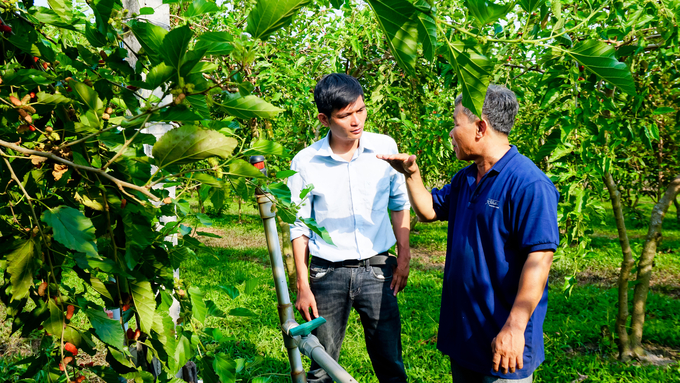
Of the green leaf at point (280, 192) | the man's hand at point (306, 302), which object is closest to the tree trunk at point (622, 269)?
the man's hand at point (306, 302)

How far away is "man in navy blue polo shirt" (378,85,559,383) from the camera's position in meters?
1.59

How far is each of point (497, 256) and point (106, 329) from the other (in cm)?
134

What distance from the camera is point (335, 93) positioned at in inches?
86.7

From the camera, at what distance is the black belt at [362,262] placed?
230 centimetres

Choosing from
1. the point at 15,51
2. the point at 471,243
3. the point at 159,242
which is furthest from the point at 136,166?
the point at 471,243

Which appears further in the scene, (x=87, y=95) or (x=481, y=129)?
(x=481, y=129)

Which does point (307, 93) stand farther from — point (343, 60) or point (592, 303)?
point (592, 303)

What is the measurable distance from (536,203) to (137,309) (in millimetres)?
1342

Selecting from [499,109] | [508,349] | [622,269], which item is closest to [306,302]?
[508,349]

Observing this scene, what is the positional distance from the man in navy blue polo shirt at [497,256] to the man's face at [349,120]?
1.26 ft

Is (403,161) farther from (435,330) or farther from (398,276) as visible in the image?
(435,330)

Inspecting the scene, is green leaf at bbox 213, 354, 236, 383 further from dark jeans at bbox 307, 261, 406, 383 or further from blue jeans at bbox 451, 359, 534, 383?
dark jeans at bbox 307, 261, 406, 383

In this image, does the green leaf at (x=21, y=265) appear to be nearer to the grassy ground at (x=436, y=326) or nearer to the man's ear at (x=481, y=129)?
the grassy ground at (x=436, y=326)

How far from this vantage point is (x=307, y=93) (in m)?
4.43
